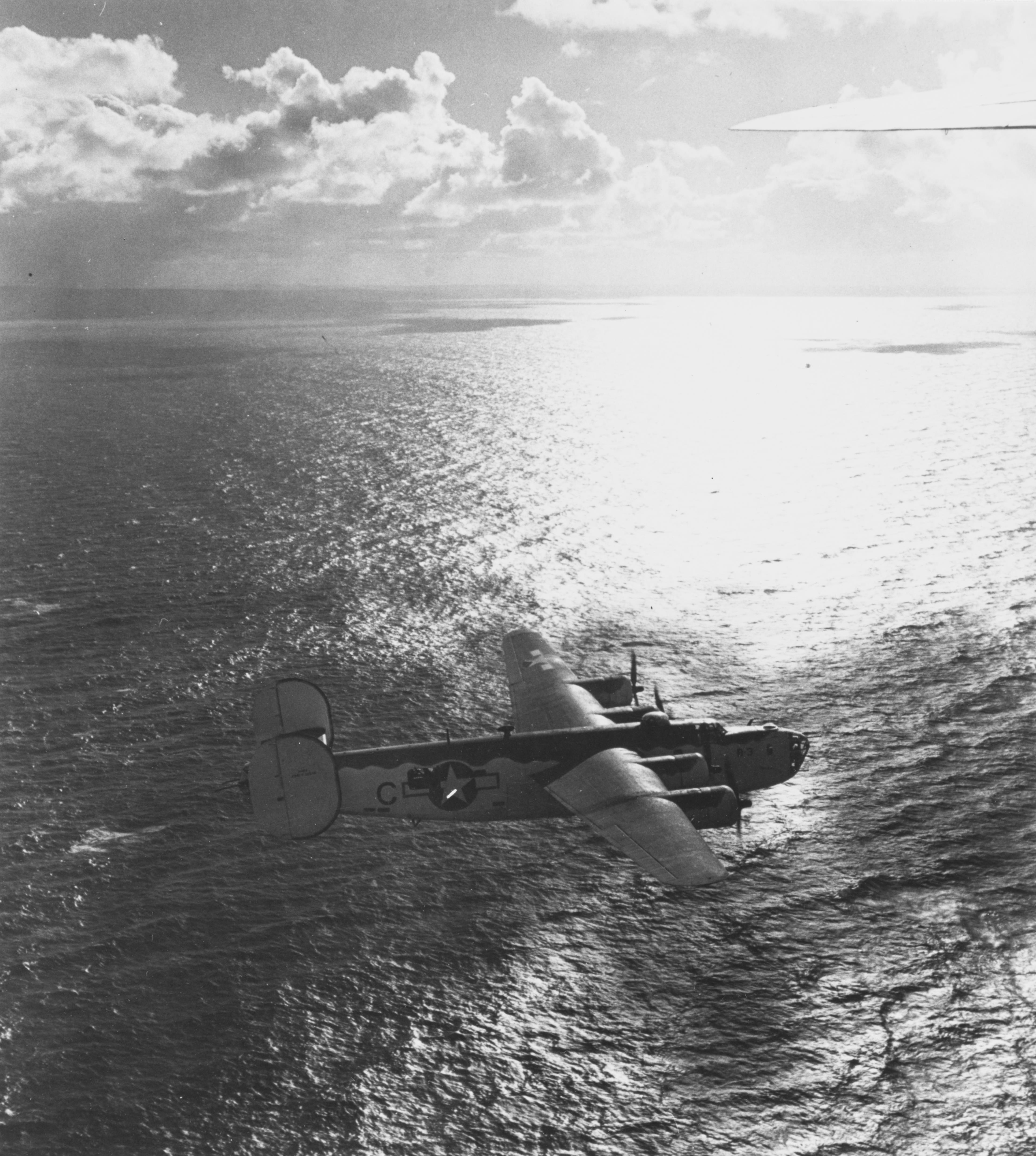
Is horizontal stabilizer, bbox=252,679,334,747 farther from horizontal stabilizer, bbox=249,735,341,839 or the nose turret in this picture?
the nose turret

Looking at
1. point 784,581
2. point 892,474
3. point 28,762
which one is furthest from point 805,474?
point 28,762

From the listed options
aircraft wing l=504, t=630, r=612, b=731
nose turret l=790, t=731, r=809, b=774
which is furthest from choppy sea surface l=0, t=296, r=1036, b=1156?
aircraft wing l=504, t=630, r=612, b=731

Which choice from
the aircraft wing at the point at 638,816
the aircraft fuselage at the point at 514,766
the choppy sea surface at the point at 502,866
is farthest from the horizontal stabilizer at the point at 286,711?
the aircraft wing at the point at 638,816

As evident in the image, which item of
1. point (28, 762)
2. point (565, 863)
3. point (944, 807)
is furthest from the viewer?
point (28, 762)

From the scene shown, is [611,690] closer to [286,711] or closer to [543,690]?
[543,690]

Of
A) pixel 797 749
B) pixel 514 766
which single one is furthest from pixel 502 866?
pixel 797 749

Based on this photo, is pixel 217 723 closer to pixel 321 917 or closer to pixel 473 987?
pixel 321 917
